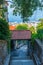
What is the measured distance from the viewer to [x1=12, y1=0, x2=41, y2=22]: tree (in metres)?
6.81

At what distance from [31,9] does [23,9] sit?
31cm

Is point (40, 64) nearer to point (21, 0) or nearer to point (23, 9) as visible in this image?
point (23, 9)

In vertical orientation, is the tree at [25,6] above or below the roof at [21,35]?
above

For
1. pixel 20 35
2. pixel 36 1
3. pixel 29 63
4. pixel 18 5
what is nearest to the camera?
pixel 36 1

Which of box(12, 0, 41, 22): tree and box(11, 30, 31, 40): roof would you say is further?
box(11, 30, 31, 40): roof

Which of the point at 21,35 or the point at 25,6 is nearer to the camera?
the point at 25,6

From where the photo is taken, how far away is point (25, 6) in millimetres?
7387

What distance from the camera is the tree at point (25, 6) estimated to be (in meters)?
6.81

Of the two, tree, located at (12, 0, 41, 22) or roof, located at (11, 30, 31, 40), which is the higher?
tree, located at (12, 0, 41, 22)

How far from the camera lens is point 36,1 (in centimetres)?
665

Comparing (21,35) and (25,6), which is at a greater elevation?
(25,6)

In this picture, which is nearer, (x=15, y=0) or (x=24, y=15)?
(x=15, y=0)

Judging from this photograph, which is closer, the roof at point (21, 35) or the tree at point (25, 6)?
the tree at point (25, 6)

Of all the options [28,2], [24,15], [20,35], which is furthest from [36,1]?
[20,35]
